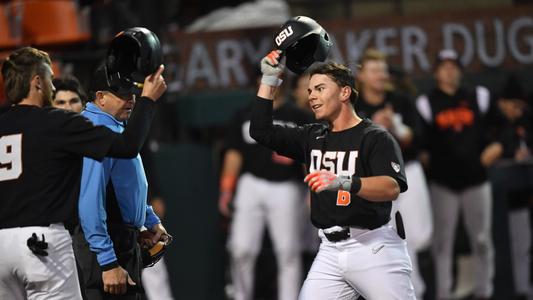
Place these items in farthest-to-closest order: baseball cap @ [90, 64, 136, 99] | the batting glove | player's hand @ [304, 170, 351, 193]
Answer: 1. the batting glove
2. baseball cap @ [90, 64, 136, 99]
3. player's hand @ [304, 170, 351, 193]

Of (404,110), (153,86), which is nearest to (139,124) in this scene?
(153,86)

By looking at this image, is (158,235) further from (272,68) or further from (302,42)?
(302,42)

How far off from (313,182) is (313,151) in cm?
75

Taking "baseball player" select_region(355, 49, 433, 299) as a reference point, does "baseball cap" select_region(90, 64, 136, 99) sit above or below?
above

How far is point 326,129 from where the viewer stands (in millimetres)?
6031

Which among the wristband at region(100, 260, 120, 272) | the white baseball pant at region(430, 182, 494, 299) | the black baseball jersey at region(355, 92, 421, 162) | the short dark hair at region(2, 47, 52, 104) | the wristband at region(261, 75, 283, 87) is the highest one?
the short dark hair at region(2, 47, 52, 104)

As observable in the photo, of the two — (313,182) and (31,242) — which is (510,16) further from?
(31,242)

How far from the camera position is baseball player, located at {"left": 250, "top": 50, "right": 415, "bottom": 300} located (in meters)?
5.70

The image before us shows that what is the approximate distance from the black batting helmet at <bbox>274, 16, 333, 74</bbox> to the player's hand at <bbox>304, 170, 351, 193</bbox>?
2.71 ft

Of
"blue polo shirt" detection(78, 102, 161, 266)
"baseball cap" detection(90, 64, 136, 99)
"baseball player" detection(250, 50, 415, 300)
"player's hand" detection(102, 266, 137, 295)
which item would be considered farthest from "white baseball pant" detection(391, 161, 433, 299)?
"player's hand" detection(102, 266, 137, 295)

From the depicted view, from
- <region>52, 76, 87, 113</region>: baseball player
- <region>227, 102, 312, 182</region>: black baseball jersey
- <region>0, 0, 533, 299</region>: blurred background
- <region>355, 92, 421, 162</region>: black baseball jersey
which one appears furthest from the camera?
<region>0, 0, 533, 299</region>: blurred background

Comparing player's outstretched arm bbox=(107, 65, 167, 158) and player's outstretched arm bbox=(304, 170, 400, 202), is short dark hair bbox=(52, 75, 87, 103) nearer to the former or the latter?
player's outstretched arm bbox=(107, 65, 167, 158)

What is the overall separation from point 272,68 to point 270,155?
333 centimetres

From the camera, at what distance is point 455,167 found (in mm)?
9453
